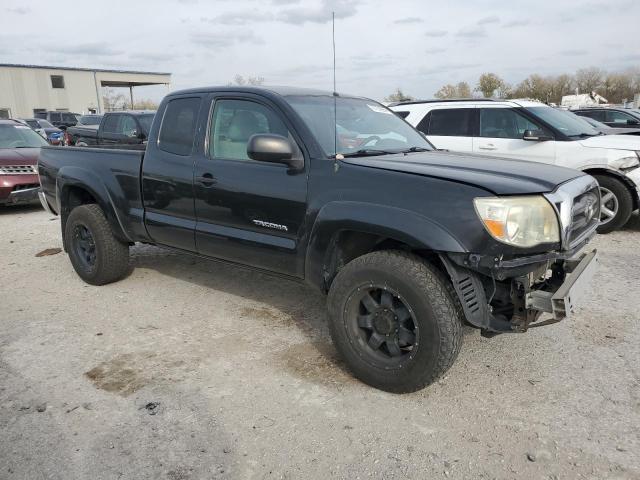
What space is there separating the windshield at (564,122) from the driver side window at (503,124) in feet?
0.63

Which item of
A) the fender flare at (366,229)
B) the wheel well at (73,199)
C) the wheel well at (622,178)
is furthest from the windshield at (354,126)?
the wheel well at (622,178)

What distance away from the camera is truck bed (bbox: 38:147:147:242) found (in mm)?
4559

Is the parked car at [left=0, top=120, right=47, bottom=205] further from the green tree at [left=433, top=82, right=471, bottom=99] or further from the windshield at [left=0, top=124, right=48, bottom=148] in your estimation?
the green tree at [left=433, top=82, right=471, bottom=99]

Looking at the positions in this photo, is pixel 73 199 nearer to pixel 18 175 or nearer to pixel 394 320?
pixel 394 320

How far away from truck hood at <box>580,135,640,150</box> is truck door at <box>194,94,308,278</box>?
528cm

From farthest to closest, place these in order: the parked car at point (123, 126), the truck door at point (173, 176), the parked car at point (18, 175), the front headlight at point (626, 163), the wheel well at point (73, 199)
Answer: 1. the parked car at point (123, 126)
2. the parked car at point (18, 175)
3. the front headlight at point (626, 163)
4. the wheel well at point (73, 199)
5. the truck door at point (173, 176)

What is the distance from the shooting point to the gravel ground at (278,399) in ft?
8.39

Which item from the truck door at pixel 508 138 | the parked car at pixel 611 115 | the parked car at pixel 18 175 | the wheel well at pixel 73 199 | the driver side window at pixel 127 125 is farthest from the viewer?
the parked car at pixel 611 115

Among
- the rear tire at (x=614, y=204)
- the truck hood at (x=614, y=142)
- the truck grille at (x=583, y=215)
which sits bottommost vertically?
the rear tire at (x=614, y=204)

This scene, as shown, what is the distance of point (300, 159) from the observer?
11.1ft

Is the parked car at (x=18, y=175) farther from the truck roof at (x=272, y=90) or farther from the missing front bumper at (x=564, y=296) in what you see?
the missing front bumper at (x=564, y=296)

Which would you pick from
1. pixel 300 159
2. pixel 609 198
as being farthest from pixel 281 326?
pixel 609 198

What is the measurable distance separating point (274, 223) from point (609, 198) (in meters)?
5.37

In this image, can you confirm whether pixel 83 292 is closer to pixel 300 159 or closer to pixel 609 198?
pixel 300 159
